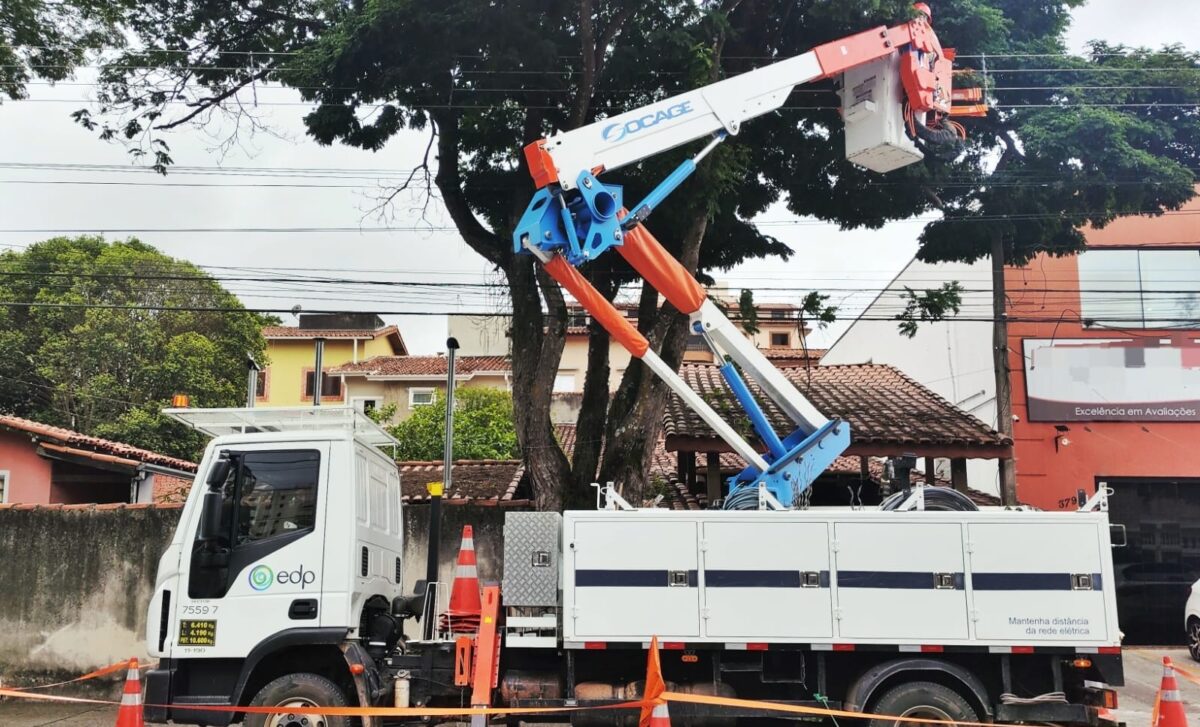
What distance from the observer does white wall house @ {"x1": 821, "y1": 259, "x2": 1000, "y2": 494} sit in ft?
63.0

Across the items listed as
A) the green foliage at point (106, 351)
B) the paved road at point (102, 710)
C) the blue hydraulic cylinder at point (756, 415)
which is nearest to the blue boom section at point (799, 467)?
the blue hydraulic cylinder at point (756, 415)

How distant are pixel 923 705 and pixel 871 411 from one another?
8.19 metres

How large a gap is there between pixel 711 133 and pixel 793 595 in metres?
4.50

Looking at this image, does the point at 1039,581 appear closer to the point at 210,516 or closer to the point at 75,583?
the point at 210,516

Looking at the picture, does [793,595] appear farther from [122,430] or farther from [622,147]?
[122,430]

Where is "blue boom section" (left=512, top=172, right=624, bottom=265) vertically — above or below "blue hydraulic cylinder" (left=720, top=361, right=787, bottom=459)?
above

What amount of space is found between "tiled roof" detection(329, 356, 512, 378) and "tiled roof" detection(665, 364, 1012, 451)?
19.0m

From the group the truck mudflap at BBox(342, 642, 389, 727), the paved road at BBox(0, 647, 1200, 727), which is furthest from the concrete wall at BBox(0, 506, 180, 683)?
the truck mudflap at BBox(342, 642, 389, 727)

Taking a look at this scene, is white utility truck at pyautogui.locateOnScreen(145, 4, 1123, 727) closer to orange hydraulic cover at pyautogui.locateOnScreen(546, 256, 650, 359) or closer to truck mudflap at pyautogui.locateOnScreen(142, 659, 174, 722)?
truck mudflap at pyautogui.locateOnScreen(142, 659, 174, 722)

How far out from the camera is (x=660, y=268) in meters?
8.63

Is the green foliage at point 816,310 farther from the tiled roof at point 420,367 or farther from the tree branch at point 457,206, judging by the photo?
the tiled roof at point 420,367

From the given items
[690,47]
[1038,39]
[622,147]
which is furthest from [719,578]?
[1038,39]

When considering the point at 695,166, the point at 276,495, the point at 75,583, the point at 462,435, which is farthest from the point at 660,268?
the point at 462,435

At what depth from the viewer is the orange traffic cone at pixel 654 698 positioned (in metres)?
6.09
